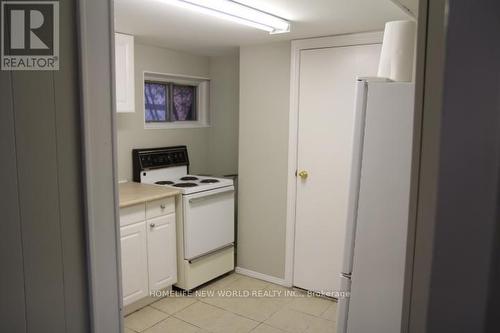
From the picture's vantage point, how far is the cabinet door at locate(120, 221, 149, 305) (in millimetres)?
2959

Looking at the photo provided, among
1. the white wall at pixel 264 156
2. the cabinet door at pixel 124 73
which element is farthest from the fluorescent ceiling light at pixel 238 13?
the cabinet door at pixel 124 73

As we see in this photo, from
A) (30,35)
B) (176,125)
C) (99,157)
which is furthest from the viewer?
→ (176,125)

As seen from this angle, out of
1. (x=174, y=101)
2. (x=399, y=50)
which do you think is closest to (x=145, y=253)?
(x=174, y=101)

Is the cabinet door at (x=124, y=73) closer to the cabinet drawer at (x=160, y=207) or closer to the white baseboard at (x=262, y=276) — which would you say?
the cabinet drawer at (x=160, y=207)

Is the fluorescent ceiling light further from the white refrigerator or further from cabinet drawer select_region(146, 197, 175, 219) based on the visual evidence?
cabinet drawer select_region(146, 197, 175, 219)

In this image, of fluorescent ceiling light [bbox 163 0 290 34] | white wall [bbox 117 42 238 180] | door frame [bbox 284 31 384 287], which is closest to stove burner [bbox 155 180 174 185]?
white wall [bbox 117 42 238 180]

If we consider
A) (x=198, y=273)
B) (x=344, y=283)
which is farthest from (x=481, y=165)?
(x=198, y=273)

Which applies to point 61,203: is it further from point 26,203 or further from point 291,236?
point 291,236

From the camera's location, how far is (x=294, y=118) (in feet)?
11.3

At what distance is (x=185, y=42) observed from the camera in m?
3.58

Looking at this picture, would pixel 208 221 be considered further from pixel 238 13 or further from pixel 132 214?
pixel 238 13

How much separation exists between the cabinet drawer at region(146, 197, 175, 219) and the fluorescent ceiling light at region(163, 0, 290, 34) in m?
1.57

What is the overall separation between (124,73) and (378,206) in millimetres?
2398

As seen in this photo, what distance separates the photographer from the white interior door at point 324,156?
3.19 metres
